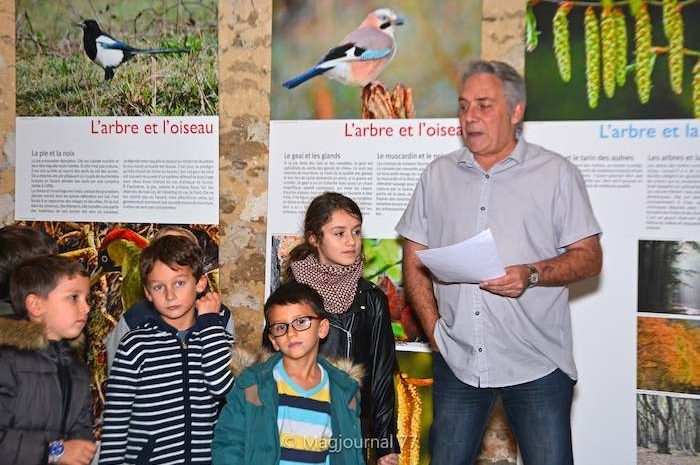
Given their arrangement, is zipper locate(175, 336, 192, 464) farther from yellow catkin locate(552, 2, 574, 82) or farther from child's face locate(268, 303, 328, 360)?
yellow catkin locate(552, 2, 574, 82)

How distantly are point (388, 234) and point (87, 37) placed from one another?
213cm

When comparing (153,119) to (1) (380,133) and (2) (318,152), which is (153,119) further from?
(1) (380,133)

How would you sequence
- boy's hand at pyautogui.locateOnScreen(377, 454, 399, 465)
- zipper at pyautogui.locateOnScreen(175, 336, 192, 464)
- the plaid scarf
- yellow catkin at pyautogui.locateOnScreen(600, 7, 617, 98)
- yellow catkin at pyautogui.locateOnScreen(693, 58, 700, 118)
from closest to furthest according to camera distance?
zipper at pyautogui.locateOnScreen(175, 336, 192, 464), boy's hand at pyautogui.locateOnScreen(377, 454, 399, 465), the plaid scarf, yellow catkin at pyautogui.locateOnScreen(693, 58, 700, 118), yellow catkin at pyautogui.locateOnScreen(600, 7, 617, 98)

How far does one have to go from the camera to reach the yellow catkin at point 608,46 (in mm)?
3602

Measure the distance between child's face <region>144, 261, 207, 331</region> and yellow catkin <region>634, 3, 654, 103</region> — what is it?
220 cm

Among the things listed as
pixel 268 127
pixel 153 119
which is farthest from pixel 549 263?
pixel 153 119

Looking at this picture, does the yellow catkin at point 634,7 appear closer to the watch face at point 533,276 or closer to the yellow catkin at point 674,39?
the yellow catkin at point 674,39

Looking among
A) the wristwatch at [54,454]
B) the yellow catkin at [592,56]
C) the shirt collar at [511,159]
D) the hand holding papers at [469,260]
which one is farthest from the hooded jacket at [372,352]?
the yellow catkin at [592,56]

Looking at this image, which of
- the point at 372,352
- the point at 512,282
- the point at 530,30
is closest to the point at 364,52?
the point at 530,30

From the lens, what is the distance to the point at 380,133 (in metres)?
4.02

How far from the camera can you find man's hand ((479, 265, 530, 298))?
263 centimetres

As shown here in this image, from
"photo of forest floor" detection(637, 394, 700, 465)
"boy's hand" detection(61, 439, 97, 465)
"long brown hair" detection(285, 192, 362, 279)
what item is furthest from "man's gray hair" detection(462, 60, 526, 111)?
"boy's hand" detection(61, 439, 97, 465)

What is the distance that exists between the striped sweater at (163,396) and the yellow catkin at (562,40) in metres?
2.06

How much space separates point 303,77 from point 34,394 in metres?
2.24
